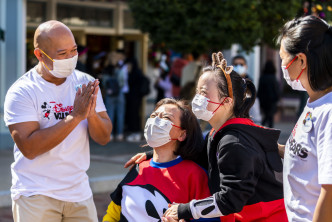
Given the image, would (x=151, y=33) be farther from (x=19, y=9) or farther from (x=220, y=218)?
(x=220, y=218)

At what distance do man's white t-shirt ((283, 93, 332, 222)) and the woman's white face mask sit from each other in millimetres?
842

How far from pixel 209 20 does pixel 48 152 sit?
21.7ft

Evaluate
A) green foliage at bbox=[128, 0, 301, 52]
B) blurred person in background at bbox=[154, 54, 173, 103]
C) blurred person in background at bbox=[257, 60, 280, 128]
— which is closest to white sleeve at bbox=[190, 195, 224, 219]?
green foliage at bbox=[128, 0, 301, 52]

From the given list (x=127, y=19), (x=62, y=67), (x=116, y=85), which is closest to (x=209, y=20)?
(x=116, y=85)

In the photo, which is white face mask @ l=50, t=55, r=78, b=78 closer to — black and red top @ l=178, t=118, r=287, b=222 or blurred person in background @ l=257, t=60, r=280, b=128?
black and red top @ l=178, t=118, r=287, b=222

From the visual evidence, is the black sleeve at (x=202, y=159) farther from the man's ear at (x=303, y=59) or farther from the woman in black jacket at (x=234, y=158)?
the man's ear at (x=303, y=59)

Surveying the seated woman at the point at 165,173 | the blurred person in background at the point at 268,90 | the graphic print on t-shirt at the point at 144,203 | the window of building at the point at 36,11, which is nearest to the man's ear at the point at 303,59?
the seated woman at the point at 165,173

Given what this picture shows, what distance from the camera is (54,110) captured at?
3492mm

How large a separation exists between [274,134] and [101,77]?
9.82m

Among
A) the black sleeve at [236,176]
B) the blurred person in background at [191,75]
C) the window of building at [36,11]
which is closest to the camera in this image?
the black sleeve at [236,176]

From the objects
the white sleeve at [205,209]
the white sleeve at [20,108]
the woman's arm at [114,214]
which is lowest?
the woman's arm at [114,214]

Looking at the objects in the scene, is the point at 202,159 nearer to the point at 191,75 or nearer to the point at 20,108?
the point at 20,108

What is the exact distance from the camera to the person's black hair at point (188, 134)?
3.17 metres

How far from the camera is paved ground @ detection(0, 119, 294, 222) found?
725cm
